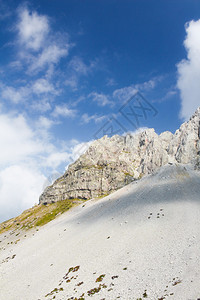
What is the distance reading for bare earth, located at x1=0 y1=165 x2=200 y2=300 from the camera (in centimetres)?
2289

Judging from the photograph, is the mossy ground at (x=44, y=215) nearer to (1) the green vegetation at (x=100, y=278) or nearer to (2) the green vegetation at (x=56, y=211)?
(2) the green vegetation at (x=56, y=211)

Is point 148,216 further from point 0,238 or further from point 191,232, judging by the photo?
point 0,238

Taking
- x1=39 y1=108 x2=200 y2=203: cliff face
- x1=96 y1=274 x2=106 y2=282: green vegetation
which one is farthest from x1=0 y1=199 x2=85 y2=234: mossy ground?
Result: x1=96 y1=274 x2=106 y2=282: green vegetation

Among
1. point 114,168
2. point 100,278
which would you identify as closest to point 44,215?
point 114,168

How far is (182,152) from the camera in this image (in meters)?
166

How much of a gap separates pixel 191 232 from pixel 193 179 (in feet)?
145

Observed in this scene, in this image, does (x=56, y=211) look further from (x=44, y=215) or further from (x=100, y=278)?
Answer: (x=100, y=278)

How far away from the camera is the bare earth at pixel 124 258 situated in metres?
22.9

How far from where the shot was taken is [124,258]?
31.7 metres

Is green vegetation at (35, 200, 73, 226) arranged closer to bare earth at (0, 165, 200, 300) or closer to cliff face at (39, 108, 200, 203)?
cliff face at (39, 108, 200, 203)

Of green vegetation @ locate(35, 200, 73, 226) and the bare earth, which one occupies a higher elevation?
green vegetation @ locate(35, 200, 73, 226)

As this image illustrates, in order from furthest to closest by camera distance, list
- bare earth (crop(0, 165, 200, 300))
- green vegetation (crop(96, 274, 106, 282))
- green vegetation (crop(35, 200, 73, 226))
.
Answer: green vegetation (crop(35, 200, 73, 226)) < green vegetation (crop(96, 274, 106, 282)) < bare earth (crop(0, 165, 200, 300))

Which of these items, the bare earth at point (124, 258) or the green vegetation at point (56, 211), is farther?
the green vegetation at point (56, 211)

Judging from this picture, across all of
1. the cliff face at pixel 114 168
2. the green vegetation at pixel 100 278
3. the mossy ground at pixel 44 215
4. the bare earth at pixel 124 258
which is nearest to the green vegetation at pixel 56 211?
the mossy ground at pixel 44 215
